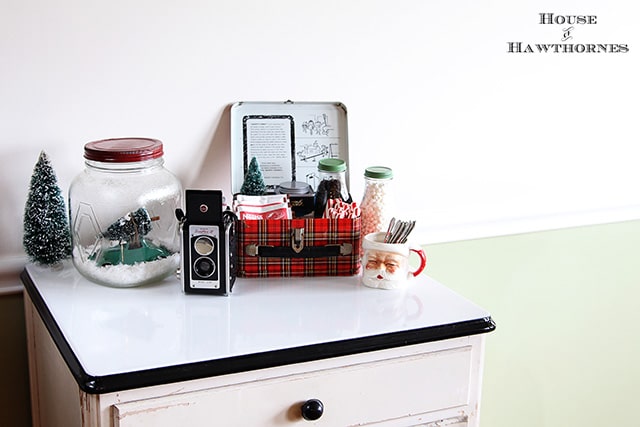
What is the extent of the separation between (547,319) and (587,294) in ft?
0.46

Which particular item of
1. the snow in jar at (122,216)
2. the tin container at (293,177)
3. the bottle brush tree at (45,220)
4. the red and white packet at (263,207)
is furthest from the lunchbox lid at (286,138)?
the bottle brush tree at (45,220)

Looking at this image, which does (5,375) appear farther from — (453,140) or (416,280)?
(453,140)

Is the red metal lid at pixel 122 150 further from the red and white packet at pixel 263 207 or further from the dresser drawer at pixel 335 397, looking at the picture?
the dresser drawer at pixel 335 397

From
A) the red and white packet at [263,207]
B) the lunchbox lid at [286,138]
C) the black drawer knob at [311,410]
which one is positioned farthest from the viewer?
the lunchbox lid at [286,138]

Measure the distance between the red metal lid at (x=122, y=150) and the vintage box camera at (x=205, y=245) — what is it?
11cm

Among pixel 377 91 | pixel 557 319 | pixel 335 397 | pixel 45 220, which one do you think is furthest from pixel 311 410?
pixel 557 319

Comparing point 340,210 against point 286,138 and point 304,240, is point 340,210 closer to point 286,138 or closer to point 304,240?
point 304,240

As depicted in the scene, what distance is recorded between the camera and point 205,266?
1.44 meters

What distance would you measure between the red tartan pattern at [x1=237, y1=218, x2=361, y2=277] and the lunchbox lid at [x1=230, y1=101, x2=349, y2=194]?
7.4 inches

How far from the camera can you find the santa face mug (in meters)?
1.49

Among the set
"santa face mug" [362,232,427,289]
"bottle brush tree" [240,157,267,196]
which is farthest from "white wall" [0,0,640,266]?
"santa face mug" [362,232,427,289]

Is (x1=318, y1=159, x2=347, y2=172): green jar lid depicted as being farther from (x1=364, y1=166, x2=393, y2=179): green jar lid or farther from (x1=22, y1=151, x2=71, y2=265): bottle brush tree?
(x1=22, y1=151, x2=71, y2=265): bottle brush tree

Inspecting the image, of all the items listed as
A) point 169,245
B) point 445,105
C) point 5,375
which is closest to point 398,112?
point 445,105

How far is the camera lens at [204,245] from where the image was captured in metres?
1.44
